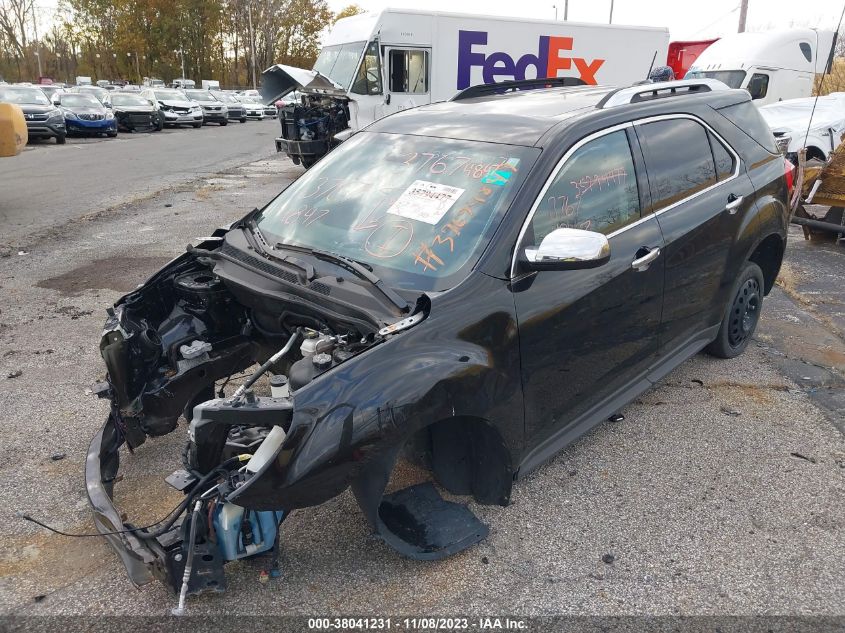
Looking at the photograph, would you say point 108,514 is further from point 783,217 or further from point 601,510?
point 783,217

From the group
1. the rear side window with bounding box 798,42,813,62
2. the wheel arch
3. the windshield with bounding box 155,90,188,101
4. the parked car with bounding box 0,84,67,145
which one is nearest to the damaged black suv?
the wheel arch

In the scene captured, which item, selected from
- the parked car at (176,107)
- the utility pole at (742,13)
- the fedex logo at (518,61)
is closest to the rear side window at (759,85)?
the fedex logo at (518,61)

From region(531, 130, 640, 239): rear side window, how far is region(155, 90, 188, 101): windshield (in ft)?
103

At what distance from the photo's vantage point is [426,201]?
315cm

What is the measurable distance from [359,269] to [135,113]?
90.8 ft

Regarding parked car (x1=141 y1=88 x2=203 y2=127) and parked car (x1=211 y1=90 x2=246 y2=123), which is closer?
parked car (x1=141 y1=88 x2=203 y2=127)

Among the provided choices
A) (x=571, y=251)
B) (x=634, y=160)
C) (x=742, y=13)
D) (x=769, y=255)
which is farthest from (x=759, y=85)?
(x=571, y=251)

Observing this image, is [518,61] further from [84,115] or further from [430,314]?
[84,115]

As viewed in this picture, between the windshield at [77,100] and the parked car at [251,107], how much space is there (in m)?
13.4

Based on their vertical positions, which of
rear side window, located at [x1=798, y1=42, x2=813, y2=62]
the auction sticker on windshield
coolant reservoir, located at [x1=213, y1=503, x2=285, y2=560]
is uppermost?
rear side window, located at [x1=798, y1=42, x2=813, y2=62]

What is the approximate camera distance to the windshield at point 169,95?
30.7 metres

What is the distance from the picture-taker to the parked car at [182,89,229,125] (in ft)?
110

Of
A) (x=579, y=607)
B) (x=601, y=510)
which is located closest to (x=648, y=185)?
(x=601, y=510)

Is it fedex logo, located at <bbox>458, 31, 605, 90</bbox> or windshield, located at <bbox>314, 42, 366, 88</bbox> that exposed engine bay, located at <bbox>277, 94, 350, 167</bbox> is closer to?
windshield, located at <bbox>314, 42, 366, 88</bbox>
